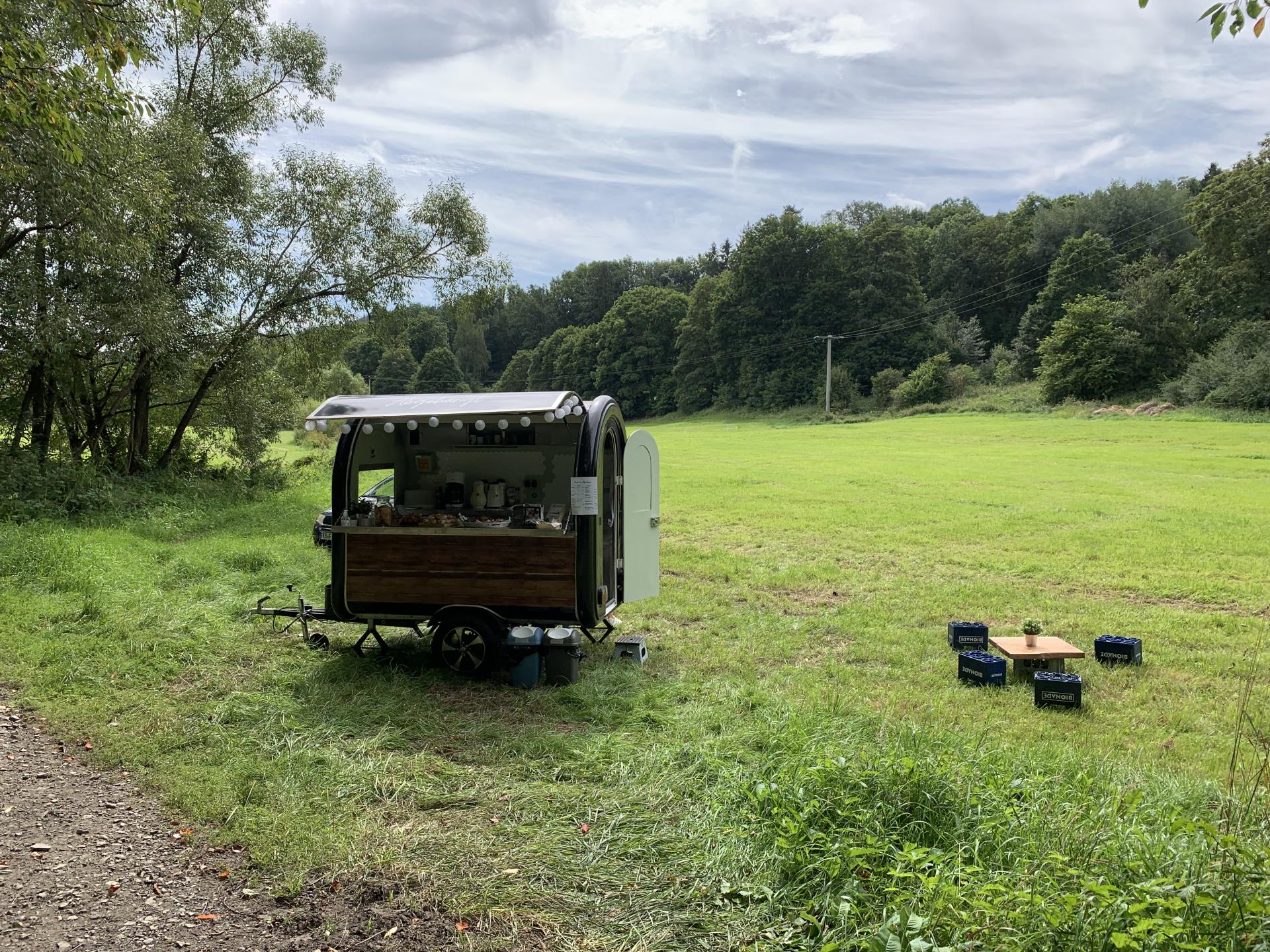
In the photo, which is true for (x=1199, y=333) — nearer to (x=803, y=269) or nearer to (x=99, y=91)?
(x=803, y=269)

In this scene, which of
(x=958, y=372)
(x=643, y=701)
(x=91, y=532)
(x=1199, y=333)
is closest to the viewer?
(x=643, y=701)

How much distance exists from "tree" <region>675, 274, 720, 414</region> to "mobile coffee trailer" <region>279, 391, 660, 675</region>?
8385 centimetres

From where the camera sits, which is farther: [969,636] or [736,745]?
[969,636]

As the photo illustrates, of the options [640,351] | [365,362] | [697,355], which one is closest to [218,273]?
[697,355]

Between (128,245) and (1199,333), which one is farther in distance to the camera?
(1199,333)

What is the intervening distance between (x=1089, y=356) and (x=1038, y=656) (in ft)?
174

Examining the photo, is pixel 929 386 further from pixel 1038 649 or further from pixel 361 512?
pixel 361 512

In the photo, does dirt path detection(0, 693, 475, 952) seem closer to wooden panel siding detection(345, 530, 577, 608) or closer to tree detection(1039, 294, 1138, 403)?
wooden panel siding detection(345, 530, 577, 608)

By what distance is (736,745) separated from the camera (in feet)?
18.2

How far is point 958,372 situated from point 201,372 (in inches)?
2319

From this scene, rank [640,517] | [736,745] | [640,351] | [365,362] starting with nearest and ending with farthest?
1. [736,745]
2. [640,517]
3. [640,351]
4. [365,362]

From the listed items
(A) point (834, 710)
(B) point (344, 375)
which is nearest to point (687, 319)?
(B) point (344, 375)

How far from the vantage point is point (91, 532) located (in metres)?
13.3

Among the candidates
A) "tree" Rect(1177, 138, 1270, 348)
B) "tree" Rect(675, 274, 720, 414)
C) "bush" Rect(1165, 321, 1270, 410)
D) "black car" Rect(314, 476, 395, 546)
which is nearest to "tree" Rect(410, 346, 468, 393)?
"tree" Rect(675, 274, 720, 414)
